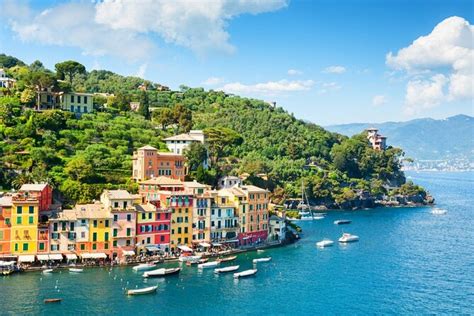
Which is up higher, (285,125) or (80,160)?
(285,125)

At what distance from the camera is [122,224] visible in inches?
2432

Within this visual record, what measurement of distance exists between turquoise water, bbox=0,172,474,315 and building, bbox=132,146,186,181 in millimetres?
22027

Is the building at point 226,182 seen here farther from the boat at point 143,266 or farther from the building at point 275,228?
the boat at point 143,266

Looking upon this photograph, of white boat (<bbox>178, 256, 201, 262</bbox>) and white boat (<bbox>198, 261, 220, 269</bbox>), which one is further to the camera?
white boat (<bbox>178, 256, 201, 262</bbox>)

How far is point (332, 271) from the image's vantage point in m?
62.9

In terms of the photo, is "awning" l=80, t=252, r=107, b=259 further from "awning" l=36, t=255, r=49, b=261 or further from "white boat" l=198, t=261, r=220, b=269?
"white boat" l=198, t=261, r=220, b=269

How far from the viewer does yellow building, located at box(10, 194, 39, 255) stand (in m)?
57.9

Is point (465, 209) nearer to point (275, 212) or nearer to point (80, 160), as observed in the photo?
point (275, 212)

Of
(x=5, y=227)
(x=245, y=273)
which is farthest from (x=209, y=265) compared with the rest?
(x=5, y=227)

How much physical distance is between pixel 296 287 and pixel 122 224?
20.6 m

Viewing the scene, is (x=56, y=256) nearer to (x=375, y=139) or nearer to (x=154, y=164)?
(x=154, y=164)

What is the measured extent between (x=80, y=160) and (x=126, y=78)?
365 ft

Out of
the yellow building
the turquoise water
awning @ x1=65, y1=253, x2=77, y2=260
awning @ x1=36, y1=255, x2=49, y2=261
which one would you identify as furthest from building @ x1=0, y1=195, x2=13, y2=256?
awning @ x1=65, y1=253, x2=77, y2=260

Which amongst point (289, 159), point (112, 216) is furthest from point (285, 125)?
point (112, 216)
